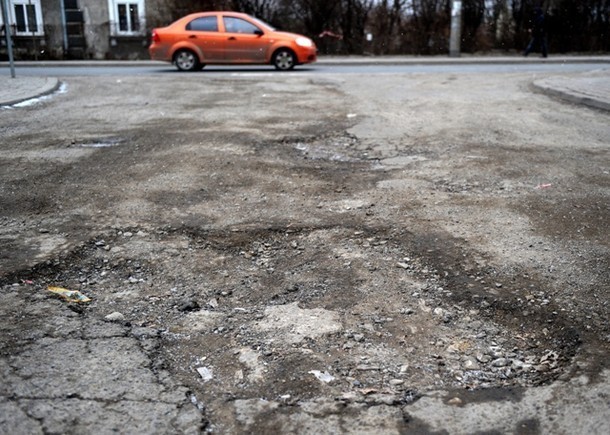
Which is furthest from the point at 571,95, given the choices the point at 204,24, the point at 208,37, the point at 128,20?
the point at 128,20

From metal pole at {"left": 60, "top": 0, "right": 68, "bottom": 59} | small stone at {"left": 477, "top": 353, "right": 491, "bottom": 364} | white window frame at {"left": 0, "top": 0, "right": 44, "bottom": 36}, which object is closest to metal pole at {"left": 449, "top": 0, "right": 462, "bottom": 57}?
metal pole at {"left": 60, "top": 0, "right": 68, "bottom": 59}

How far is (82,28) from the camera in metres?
29.3

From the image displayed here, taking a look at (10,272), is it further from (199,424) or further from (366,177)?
(366,177)

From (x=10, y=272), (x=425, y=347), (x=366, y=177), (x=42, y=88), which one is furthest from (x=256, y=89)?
(x=425, y=347)

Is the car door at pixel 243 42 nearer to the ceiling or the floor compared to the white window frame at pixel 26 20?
nearer to the floor

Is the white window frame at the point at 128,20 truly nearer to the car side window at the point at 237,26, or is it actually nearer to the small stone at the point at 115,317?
the car side window at the point at 237,26

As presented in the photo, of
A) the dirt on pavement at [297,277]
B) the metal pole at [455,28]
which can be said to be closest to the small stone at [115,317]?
the dirt on pavement at [297,277]

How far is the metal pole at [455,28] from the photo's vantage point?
81.6 feet

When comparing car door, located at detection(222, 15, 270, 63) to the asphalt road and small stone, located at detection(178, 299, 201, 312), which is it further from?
small stone, located at detection(178, 299, 201, 312)

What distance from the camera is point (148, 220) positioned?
4.79 m

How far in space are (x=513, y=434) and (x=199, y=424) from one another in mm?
1180

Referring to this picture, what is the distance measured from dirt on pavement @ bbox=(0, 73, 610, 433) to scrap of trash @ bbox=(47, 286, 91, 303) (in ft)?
0.20

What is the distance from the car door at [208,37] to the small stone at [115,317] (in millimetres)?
15304

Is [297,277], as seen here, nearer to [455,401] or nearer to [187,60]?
[455,401]
